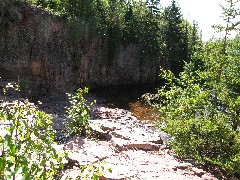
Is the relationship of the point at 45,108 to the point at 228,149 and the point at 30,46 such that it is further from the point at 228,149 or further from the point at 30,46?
the point at 228,149

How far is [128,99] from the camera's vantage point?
25.8m

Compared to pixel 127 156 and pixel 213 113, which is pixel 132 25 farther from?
pixel 127 156

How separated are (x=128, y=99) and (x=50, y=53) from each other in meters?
7.55

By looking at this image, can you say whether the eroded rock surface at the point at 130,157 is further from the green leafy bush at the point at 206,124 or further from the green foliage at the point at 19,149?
the green foliage at the point at 19,149

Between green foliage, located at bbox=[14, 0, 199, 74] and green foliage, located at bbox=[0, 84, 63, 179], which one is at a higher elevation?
green foliage, located at bbox=[14, 0, 199, 74]

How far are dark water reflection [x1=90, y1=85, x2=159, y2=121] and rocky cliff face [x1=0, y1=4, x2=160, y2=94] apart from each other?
180cm

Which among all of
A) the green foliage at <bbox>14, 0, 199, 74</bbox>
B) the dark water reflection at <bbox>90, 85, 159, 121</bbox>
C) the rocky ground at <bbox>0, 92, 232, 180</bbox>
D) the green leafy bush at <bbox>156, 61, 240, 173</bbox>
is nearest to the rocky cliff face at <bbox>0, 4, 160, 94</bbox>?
the green foliage at <bbox>14, 0, 199, 74</bbox>

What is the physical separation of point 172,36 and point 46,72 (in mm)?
20683

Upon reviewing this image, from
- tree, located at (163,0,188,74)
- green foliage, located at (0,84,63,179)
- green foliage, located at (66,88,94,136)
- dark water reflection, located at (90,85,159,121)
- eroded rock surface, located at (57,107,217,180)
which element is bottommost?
dark water reflection, located at (90,85,159,121)

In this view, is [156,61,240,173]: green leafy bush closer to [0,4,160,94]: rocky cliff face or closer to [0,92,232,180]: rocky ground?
[0,92,232,180]: rocky ground

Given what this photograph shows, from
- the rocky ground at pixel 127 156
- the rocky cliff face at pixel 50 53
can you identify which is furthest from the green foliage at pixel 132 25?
the rocky ground at pixel 127 156

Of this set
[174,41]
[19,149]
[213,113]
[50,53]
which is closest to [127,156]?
[213,113]

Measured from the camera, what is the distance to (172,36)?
38.4 metres

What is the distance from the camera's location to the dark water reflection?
66.0ft
